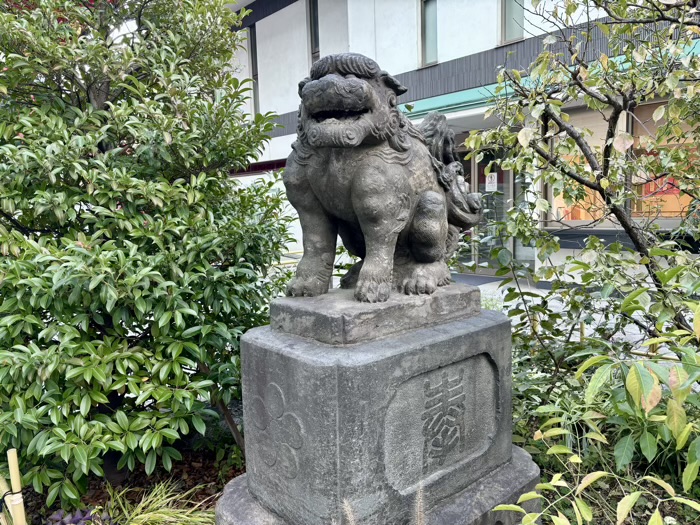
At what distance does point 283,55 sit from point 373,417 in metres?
11.7

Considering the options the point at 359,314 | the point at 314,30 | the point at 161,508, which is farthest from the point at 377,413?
the point at 314,30

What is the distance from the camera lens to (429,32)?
8.73 metres

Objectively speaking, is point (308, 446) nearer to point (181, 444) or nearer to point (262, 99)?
point (181, 444)

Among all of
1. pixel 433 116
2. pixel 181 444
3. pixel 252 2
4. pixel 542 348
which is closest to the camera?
pixel 433 116

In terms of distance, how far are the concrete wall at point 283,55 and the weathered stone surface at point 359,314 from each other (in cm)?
1005

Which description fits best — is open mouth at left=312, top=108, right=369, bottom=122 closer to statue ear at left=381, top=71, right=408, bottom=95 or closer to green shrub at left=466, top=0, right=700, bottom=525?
statue ear at left=381, top=71, right=408, bottom=95

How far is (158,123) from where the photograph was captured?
2.56 metres

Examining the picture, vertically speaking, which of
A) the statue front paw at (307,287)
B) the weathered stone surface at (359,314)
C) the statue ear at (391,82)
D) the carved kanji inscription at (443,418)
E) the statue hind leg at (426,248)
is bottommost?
the carved kanji inscription at (443,418)

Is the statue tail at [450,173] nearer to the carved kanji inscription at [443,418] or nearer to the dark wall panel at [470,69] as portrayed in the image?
the carved kanji inscription at [443,418]

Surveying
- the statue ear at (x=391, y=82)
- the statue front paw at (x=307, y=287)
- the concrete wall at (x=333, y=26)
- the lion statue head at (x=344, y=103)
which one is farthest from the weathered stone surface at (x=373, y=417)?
the concrete wall at (x=333, y=26)

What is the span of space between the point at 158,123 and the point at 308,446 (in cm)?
185

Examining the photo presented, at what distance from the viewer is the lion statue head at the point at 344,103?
1.73 metres

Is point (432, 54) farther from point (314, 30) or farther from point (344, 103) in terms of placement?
point (344, 103)

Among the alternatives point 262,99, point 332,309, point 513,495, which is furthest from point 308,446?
point 262,99
